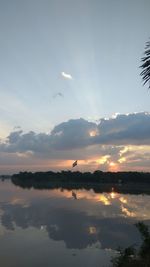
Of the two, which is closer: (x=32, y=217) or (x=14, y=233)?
(x=14, y=233)

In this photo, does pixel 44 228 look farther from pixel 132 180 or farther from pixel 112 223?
pixel 132 180

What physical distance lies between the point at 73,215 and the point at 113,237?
1996cm

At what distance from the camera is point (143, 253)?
25.1 meters

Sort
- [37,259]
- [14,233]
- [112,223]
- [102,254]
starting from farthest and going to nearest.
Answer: [112,223], [14,233], [102,254], [37,259]

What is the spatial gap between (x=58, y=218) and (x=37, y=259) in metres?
25.8

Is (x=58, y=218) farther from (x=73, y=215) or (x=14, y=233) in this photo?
(x=14, y=233)

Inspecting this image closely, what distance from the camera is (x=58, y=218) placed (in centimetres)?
5556

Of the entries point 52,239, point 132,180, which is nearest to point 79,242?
point 52,239

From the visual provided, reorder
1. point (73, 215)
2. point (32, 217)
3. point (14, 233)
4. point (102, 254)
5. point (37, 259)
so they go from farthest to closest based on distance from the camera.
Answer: point (73, 215), point (32, 217), point (14, 233), point (102, 254), point (37, 259)

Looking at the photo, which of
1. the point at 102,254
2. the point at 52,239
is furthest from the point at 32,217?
the point at 102,254

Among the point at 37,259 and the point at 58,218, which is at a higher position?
the point at 58,218

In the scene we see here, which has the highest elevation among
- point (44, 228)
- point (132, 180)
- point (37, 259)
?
point (132, 180)

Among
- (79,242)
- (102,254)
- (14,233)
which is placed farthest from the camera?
(14,233)

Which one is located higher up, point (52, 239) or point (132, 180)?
point (132, 180)
